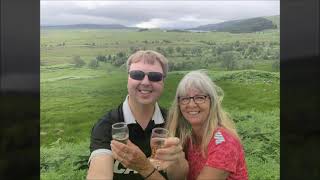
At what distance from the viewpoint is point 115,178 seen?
7.89 feet

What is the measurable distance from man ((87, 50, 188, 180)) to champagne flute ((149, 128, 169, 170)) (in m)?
0.02

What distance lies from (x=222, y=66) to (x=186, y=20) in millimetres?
294

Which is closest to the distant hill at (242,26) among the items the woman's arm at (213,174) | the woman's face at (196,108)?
the woman's face at (196,108)

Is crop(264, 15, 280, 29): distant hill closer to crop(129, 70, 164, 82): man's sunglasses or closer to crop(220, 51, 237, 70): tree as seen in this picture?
crop(220, 51, 237, 70): tree

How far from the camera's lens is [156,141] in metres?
2.39

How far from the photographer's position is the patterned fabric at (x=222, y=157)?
2381 millimetres

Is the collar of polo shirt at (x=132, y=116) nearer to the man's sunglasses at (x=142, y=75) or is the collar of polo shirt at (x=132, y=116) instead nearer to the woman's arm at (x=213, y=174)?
the man's sunglasses at (x=142, y=75)

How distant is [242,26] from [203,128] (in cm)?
55

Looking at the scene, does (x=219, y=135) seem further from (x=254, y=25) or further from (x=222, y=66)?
(x=254, y=25)
